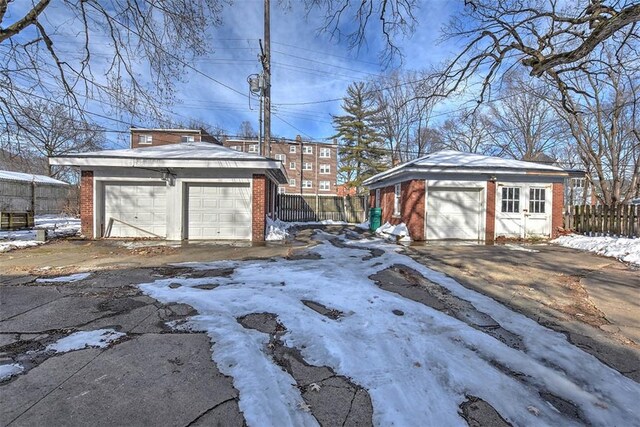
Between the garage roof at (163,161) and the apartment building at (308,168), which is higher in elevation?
the apartment building at (308,168)

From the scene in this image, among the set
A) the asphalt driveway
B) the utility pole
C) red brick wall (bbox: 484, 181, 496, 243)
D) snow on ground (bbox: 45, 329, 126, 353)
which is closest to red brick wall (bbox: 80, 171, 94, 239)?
the asphalt driveway

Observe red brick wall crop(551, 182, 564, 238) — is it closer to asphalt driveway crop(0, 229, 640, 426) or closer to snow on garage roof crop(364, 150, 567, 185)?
snow on garage roof crop(364, 150, 567, 185)

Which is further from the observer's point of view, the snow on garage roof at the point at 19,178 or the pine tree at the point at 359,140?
the pine tree at the point at 359,140

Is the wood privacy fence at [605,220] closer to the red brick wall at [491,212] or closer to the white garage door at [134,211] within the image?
the red brick wall at [491,212]

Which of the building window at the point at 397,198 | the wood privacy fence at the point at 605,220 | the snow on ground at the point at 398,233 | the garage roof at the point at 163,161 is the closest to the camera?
the garage roof at the point at 163,161

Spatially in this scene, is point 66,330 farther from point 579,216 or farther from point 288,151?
point 288,151

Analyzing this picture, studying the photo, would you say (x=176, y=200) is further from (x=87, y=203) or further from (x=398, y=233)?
(x=398, y=233)

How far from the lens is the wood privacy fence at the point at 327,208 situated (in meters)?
22.4

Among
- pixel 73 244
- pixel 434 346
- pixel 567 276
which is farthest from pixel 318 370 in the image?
pixel 73 244

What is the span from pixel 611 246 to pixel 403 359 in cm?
985

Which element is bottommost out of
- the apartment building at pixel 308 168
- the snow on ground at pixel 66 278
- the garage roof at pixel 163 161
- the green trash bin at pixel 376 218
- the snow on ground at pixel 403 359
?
the snow on ground at pixel 403 359

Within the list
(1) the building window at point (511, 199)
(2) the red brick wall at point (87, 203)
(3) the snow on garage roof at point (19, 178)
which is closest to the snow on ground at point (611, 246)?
(1) the building window at point (511, 199)

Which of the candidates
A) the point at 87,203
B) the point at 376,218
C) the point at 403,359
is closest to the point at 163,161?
the point at 87,203

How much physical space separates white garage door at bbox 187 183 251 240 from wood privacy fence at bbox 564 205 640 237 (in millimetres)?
13168
